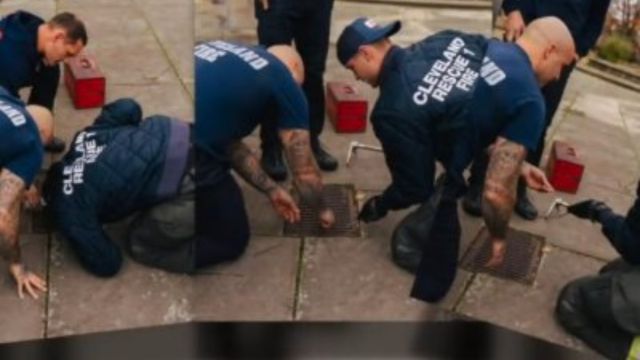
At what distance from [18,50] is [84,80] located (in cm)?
13

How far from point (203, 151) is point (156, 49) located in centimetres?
25

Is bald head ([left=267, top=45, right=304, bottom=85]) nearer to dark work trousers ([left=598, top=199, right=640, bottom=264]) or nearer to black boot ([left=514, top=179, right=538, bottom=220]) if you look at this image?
black boot ([left=514, top=179, right=538, bottom=220])

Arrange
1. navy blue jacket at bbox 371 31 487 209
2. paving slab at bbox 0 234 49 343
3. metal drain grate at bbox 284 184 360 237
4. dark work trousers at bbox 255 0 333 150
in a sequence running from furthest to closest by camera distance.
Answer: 1. paving slab at bbox 0 234 49 343
2. metal drain grate at bbox 284 184 360 237
3. dark work trousers at bbox 255 0 333 150
4. navy blue jacket at bbox 371 31 487 209

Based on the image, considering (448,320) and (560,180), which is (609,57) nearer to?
(560,180)

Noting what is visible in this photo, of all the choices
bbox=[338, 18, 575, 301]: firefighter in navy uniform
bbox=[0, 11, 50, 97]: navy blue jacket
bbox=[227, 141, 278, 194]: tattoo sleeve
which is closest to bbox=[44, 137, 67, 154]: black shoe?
bbox=[0, 11, 50, 97]: navy blue jacket

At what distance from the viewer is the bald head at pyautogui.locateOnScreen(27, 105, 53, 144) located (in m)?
1.44

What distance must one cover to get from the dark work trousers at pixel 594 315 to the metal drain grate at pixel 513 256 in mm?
81

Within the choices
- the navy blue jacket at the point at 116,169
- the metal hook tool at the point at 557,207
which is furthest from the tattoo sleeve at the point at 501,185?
the navy blue jacket at the point at 116,169

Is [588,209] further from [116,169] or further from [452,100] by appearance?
[116,169]

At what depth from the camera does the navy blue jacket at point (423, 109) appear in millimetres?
1212

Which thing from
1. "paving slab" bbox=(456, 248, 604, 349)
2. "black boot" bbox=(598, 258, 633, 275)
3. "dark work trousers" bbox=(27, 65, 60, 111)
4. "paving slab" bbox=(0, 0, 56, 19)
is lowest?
"paving slab" bbox=(456, 248, 604, 349)

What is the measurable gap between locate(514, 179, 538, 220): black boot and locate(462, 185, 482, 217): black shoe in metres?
0.08

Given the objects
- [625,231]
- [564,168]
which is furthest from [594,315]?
[564,168]

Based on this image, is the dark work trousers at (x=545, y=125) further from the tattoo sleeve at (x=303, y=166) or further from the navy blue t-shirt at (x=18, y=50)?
the navy blue t-shirt at (x=18, y=50)
